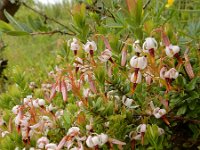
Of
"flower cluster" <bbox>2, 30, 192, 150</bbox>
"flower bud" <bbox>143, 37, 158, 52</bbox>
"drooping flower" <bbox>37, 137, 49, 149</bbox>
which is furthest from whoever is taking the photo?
"drooping flower" <bbox>37, 137, 49, 149</bbox>

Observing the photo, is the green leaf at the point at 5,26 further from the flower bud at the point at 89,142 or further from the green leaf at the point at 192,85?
the green leaf at the point at 192,85

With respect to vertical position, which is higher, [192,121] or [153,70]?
[153,70]

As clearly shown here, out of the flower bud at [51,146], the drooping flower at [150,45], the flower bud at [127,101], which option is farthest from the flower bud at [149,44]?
the flower bud at [51,146]

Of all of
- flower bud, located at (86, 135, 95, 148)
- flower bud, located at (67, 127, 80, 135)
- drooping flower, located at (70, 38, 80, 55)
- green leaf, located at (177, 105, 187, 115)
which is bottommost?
flower bud, located at (86, 135, 95, 148)

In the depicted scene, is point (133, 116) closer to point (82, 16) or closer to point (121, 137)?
point (121, 137)

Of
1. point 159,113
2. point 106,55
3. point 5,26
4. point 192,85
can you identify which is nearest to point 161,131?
point 159,113

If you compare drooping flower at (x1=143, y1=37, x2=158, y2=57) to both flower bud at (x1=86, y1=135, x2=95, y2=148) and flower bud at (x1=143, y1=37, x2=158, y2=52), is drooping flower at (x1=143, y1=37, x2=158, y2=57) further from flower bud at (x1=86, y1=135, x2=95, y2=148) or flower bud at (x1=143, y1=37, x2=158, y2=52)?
flower bud at (x1=86, y1=135, x2=95, y2=148)

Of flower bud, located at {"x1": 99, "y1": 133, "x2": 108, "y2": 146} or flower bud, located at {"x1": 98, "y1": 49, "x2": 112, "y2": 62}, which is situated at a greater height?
flower bud, located at {"x1": 98, "y1": 49, "x2": 112, "y2": 62}

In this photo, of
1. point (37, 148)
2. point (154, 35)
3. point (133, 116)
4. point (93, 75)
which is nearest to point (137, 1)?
point (154, 35)

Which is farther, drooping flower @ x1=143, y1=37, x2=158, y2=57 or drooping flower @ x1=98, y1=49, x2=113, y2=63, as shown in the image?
drooping flower @ x1=98, y1=49, x2=113, y2=63

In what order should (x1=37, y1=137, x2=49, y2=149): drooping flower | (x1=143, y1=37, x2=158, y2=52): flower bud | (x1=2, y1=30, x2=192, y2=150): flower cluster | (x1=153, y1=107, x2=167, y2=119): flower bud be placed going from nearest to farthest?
(x1=143, y1=37, x2=158, y2=52): flower bud < (x1=2, y1=30, x2=192, y2=150): flower cluster < (x1=153, y1=107, x2=167, y2=119): flower bud < (x1=37, y1=137, x2=49, y2=149): drooping flower

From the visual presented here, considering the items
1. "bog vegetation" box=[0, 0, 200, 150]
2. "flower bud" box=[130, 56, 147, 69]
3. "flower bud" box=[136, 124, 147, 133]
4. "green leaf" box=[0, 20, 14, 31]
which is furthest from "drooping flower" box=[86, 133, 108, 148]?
"green leaf" box=[0, 20, 14, 31]
